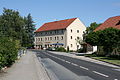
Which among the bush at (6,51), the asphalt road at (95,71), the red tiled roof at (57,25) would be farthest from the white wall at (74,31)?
the bush at (6,51)

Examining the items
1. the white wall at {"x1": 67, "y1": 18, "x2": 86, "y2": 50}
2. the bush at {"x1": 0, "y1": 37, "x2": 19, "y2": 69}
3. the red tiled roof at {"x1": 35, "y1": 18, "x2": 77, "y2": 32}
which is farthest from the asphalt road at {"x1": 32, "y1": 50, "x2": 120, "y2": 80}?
the red tiled roof at {"x1": 35, "y1": 18, "x2": 77, "y2": 32}

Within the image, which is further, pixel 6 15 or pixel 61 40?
pixel 61 40

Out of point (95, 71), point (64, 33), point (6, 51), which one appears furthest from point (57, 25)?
point (6, 51)

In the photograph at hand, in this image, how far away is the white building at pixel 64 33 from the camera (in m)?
80.7

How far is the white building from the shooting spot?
8069 centimetres

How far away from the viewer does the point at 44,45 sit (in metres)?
95.9

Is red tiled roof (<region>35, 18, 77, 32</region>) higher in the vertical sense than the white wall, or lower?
higher

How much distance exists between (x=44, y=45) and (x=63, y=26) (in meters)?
16.7

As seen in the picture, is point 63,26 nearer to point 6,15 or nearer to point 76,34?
point 76,34

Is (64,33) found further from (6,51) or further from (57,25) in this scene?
(6,51)

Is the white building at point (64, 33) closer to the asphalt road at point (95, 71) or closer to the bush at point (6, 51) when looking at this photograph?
the asphalt road at point (95, 71)

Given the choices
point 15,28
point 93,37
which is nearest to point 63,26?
point 15,28

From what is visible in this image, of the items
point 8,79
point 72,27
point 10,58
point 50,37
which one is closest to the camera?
point 8,79

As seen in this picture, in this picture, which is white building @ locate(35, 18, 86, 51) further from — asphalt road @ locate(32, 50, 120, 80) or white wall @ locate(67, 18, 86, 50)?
asphalt road @ locate(32, 50, 120, 80)
